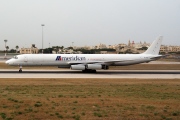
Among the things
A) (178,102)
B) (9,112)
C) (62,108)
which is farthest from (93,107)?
(178,102)

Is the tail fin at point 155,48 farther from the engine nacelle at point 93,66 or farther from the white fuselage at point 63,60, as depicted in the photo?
the engine nacelle at point 93,66

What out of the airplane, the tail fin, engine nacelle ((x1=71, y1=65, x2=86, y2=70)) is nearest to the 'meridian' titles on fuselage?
the airplane

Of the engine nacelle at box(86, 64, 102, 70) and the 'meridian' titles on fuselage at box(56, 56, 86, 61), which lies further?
the 'meridian' titles on fuselage at box(56, 56, 86, 61)

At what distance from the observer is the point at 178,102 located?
16.6 meters

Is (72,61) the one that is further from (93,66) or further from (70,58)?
(93,66)

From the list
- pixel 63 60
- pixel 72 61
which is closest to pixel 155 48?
pixel 72 61

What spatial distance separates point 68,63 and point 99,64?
4.57m

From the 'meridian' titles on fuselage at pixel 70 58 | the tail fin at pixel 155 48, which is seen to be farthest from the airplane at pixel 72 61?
the tail fin at pixel 155 48

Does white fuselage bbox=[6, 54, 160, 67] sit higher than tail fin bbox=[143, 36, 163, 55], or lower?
lower

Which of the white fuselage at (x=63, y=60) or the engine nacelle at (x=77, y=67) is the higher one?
the white fuselage at (x=63, y=60)

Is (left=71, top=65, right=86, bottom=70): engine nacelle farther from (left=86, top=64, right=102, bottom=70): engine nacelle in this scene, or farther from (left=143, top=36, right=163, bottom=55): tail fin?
(left=143, top=36, right=163, bottom=55): tail fin

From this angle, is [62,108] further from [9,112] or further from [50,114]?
[9,112]

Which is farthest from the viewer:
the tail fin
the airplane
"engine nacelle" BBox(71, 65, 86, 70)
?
the tail fin

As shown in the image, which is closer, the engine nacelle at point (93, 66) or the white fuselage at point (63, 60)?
the engine nacelle at point (93, 66)
